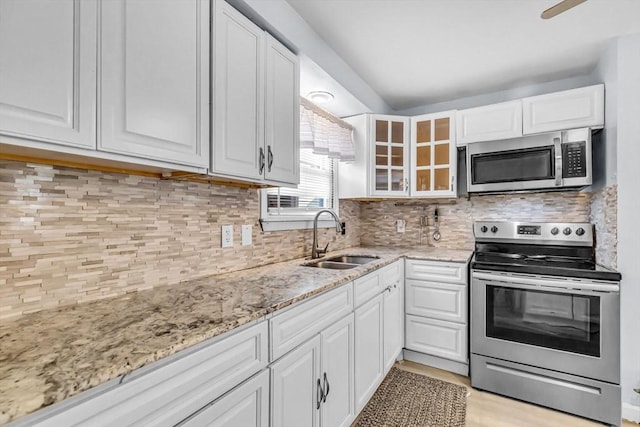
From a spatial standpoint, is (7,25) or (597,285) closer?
(7,25)

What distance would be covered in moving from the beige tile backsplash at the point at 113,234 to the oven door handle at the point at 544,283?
0.23 metres

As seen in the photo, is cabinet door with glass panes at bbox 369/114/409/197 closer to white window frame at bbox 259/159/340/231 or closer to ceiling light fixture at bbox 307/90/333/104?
white window frame at bbox 259/159/340/231

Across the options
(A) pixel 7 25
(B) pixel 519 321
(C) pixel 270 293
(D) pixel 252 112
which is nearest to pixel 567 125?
(B) pixel 519 321

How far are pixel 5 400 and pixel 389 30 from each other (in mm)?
2269

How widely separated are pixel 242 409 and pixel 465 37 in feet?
7.79

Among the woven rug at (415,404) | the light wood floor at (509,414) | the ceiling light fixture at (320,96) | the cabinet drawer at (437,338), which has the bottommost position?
the light wood floor at (509,414)

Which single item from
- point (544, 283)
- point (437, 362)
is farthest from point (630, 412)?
point (437, 362)

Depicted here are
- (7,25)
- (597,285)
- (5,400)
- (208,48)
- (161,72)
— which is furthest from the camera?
(597,285)

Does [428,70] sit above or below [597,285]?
above

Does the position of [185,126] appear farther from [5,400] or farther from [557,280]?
[557,280]

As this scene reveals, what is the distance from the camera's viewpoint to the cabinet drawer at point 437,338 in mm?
2445

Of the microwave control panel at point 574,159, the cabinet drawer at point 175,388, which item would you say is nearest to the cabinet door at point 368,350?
the cabinet drawer at point 175,388

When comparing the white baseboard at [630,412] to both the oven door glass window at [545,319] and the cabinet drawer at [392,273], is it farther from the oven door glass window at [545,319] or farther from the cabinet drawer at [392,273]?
the cabinet drawer at [392,273]

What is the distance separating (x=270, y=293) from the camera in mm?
1322
